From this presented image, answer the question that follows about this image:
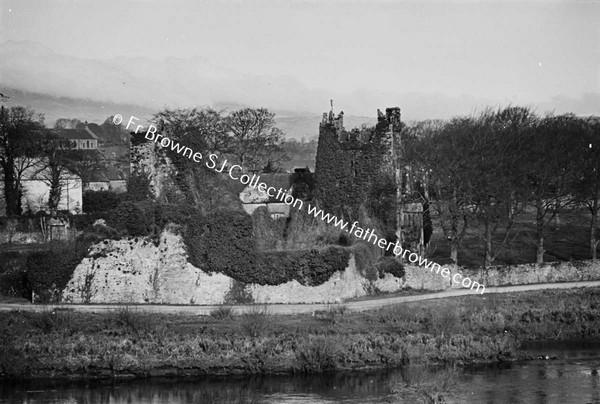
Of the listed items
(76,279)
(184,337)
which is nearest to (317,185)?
(76,279)

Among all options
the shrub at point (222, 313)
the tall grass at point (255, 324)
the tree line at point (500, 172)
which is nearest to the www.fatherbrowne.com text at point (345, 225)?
the tree line at point (500, 172)

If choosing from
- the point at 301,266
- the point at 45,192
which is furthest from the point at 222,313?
the point at 45,192

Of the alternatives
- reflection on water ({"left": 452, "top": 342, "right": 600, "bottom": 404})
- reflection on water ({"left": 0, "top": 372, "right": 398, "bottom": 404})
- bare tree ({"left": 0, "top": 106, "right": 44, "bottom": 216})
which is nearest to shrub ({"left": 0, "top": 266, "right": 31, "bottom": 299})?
reflection on water ({"left": 0, "top": 372, "right": 398, "bottom": 404})

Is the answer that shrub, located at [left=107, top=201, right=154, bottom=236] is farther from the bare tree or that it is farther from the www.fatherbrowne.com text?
the bare tree

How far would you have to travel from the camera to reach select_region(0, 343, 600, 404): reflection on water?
32.3 meters

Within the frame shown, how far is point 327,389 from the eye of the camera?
112 feet

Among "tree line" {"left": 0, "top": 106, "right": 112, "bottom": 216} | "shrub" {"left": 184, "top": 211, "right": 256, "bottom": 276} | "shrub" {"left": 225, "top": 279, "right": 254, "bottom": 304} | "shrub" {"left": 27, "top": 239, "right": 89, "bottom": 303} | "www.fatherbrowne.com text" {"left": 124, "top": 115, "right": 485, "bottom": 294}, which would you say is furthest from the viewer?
"tree line" {"left": 0, "top": 106, "right": 112, "bottom": 216}

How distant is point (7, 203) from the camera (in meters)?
74.2

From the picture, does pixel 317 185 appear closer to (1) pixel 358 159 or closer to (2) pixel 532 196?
(1) pixel 358 159

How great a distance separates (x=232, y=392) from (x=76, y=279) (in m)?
13.1

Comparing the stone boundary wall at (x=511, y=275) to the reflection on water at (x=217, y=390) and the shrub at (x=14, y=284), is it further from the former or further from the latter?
the shrub at (x=14, y=284)

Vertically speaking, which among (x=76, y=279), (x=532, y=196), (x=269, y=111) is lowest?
(x=76, y=279)

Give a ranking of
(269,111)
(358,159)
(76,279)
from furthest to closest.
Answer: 1. (269,111)
2. (358,159)
3. (76,279)

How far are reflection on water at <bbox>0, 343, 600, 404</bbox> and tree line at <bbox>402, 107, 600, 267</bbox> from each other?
21510mm
